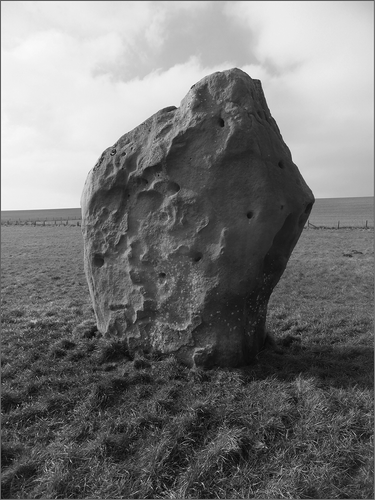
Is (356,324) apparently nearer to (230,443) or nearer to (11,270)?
(230,443)

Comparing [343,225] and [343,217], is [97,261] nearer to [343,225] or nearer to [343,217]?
[343,225]

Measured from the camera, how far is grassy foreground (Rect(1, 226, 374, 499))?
4281 millimetres

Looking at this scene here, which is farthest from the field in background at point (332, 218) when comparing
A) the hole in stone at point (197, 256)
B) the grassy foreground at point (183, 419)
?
the hole in stone at point (197, 256)

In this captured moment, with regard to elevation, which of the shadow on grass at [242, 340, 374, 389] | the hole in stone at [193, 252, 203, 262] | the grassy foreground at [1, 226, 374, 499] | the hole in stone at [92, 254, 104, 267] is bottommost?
the grassy foreground at [1, 226, 374, 499]

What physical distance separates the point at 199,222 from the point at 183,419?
3.08 metres

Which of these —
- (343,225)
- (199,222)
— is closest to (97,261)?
(199,222)

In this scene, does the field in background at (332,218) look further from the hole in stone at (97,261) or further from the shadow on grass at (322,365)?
the hole in stone at (97,261)

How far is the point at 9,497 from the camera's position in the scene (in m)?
4.24

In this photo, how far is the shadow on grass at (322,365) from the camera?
611 centimetres

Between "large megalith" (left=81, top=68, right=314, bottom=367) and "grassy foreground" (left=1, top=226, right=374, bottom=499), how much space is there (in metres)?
0.64

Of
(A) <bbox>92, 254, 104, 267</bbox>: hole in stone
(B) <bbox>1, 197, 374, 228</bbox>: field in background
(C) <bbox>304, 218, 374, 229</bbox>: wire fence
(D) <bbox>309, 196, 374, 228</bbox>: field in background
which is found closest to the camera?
(A) <bbox>92, 254, 104, 267</bbox>: hole in stone

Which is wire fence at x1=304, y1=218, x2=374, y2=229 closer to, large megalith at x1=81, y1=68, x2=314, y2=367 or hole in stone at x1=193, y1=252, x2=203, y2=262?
large megalith at x1=81, y1=68, x2=314, y2=367

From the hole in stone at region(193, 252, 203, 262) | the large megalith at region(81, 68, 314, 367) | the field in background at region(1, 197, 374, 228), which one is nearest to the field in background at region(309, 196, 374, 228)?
the field in background at region(1, 197, 374, 228)

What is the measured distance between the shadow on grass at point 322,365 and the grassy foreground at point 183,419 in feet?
0.08
